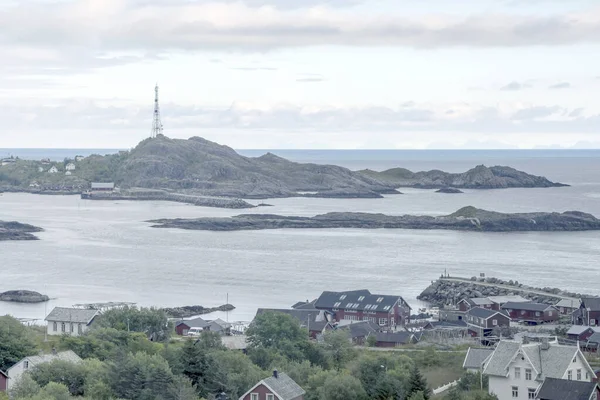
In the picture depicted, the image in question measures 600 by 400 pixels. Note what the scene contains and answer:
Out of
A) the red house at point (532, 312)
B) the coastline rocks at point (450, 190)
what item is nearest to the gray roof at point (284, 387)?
the red house at point (532, 312)

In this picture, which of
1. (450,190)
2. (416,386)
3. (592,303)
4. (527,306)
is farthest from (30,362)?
(450,190)

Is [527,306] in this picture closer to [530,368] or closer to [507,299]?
[507,299]

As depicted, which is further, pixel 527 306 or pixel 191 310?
→ pixel 191 310

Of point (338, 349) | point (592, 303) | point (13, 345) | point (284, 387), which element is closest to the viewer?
point (284, 387)

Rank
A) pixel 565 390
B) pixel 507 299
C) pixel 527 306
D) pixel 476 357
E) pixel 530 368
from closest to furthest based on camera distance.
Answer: pixel 565 390, pixel 530 368, pixel 476 357, pixel 527 306, pixel 507 299

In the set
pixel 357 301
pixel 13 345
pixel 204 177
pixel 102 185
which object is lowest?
pixel 357 301

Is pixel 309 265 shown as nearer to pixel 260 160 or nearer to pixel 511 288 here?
pixel 511 288

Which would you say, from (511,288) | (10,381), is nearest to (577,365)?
(10,381)
